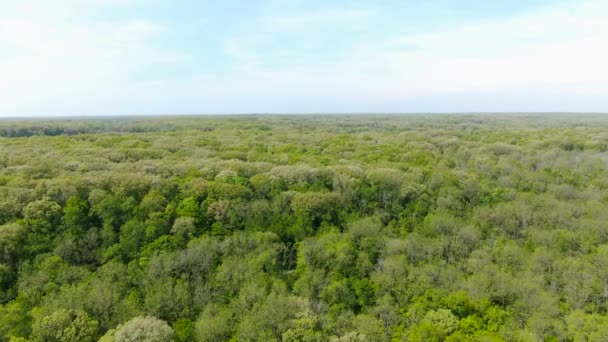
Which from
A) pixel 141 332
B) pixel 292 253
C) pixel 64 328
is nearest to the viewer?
pixel 141 332

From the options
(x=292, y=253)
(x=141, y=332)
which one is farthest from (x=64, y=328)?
(x=292, y=253)

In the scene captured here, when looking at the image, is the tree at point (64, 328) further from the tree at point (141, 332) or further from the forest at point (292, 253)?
the tree at point (141, 332)

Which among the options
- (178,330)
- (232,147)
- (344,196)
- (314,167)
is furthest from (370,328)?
(232,147)

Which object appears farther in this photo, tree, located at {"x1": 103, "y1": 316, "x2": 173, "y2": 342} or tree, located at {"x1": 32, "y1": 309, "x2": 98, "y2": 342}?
tree, located at {"x1": 32, "y1": 309, "x2": 98, "y2": 342}

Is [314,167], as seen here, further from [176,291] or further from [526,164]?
[526,164]

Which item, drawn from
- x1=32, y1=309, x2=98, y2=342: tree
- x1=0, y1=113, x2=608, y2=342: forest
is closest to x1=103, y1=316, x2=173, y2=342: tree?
x1=0, y1=113, x2=608, y2=342: forest

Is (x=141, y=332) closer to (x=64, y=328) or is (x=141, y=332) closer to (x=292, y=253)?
(x=64, y=328)

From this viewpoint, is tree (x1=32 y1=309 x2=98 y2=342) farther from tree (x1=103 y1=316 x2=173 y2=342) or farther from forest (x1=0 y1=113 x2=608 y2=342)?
tree (x1=103 y1=316 x2=173 y2=342)

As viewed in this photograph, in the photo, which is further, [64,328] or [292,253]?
[292,253]

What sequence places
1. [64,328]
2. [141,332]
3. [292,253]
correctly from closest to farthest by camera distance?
[141,332]
[64,328]
[292,253]
